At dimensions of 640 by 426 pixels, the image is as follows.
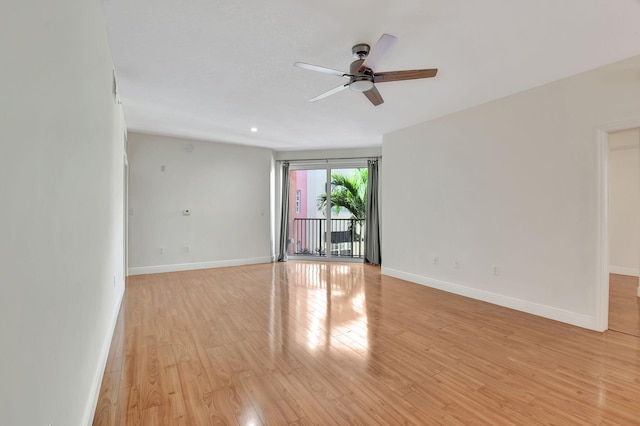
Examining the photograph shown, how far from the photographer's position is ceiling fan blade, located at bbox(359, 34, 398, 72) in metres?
2.00

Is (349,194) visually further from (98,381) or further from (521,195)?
(98,381)

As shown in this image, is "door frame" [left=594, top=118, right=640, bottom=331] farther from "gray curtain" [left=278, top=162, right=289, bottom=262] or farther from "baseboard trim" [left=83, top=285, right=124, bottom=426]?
"gray curtain" [left=278, top=162, right=289, bottom=262]

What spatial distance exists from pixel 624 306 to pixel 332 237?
4.85 metres

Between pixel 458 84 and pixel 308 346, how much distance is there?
311 cm

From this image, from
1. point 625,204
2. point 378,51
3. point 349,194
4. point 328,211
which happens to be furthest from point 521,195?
point 328,211

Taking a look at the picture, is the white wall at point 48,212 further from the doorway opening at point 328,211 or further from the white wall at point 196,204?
the doorway opening at point 328,211

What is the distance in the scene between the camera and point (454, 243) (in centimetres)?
424

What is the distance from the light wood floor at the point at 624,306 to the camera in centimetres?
298

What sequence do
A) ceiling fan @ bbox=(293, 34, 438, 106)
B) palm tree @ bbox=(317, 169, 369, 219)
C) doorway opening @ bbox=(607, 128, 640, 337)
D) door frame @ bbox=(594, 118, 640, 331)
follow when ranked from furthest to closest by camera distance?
palm tree @ bbox=(317, 169, 369, 219) < doorway opening @ bbox=(607, 128, 640, 337) < door frame @ bbox=(594, 118, 640, 331) < ceiling fan @ bbox=(293, 34, 438, 106)

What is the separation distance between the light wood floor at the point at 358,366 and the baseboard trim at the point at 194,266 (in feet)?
5.45

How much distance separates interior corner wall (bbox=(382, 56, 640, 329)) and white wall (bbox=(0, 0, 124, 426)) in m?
4.09

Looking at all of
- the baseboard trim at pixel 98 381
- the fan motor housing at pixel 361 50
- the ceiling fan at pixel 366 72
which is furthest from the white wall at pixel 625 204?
the baseboard trim at pixel 98 381

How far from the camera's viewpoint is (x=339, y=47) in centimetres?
246

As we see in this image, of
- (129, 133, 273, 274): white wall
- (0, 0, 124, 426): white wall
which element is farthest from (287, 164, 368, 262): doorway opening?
(0, 0, 124, 426): white wall
